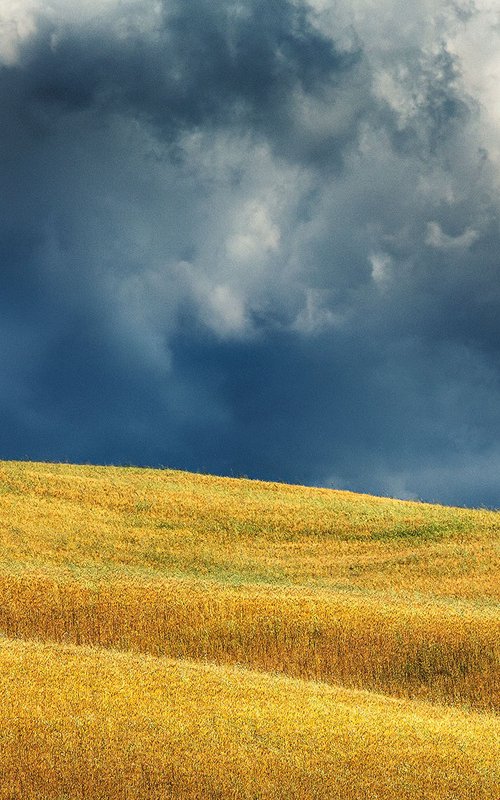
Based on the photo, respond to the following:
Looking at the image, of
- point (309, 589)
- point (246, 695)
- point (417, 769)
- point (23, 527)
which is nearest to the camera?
point (417, 769)

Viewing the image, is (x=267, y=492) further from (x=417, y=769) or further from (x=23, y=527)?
(x=417, y=769)

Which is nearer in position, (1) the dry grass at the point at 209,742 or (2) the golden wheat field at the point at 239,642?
(1) the dry grass at the point at 209,742

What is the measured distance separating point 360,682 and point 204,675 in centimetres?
630

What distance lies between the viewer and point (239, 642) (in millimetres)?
23188

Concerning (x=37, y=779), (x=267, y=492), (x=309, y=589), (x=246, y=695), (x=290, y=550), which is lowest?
(x=37, y=779)

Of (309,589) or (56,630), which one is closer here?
(56,630)

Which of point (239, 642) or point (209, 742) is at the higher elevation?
point (239, 642)

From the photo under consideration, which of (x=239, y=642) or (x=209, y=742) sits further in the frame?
(x=239, y=642)

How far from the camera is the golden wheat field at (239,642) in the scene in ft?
42.1

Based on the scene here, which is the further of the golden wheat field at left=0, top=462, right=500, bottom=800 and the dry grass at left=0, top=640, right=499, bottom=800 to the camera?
the golden wheat field at left=0, top=462, right=500, bottom=800

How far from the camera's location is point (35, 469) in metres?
49.1

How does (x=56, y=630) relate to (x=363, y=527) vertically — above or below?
below

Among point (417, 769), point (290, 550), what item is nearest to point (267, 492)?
point (290, 550)

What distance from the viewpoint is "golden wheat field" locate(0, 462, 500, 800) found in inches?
505
